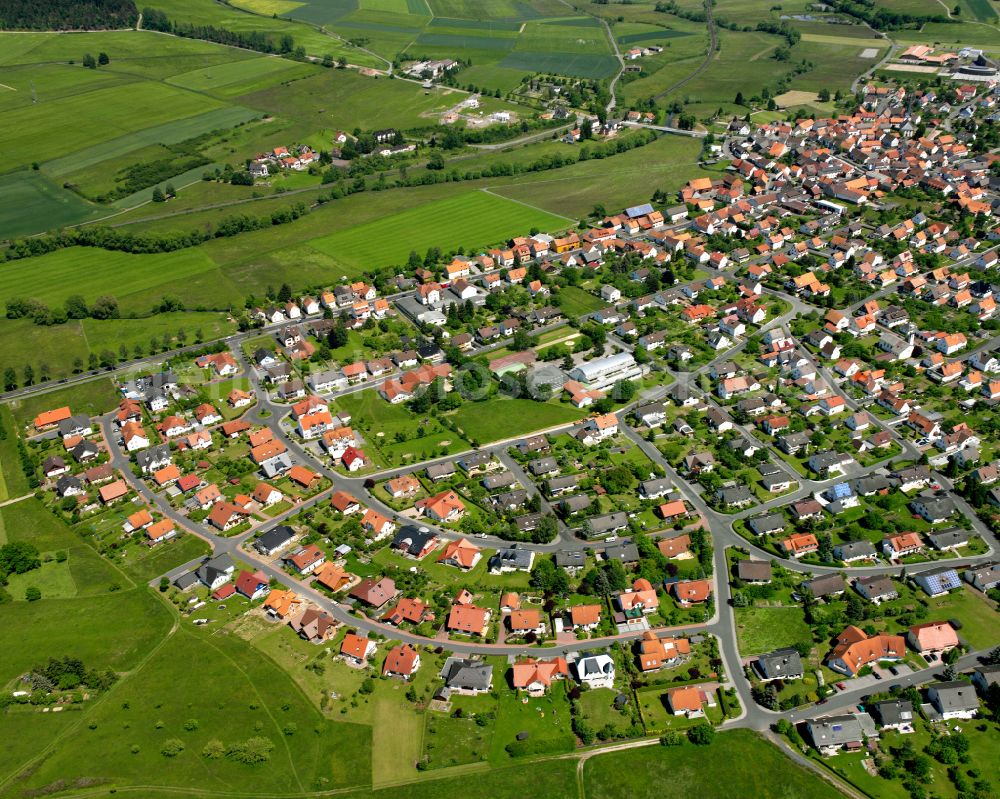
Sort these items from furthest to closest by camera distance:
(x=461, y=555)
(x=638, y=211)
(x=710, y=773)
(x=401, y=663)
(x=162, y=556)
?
(x=638, y=211)
(x=162, y=556)
(x=461, y=555)
(x=401, y=663)
(x=710, y=773)

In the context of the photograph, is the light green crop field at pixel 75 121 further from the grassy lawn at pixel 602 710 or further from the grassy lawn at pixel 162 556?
the grassy lawn at pixel 602 710

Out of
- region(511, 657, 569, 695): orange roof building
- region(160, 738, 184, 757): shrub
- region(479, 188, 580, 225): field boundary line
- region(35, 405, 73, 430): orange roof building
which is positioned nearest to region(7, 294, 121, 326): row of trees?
region(35, 405, 73, 430): orange roof building

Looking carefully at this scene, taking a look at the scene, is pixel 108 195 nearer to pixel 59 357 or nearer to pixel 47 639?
pixel 59 357

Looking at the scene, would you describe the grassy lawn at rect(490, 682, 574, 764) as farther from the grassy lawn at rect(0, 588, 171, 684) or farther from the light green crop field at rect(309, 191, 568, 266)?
the light green crop field at rect(309, 191, 568, 266)

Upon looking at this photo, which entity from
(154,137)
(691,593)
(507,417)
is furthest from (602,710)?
(154,137)

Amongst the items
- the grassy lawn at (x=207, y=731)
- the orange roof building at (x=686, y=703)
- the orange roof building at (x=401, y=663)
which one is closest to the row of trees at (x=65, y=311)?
the grassy lawn at (x=207, y=731)

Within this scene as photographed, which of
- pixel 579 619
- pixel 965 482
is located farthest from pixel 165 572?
pixel 965 482

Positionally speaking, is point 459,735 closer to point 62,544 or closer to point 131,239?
point 62,544
